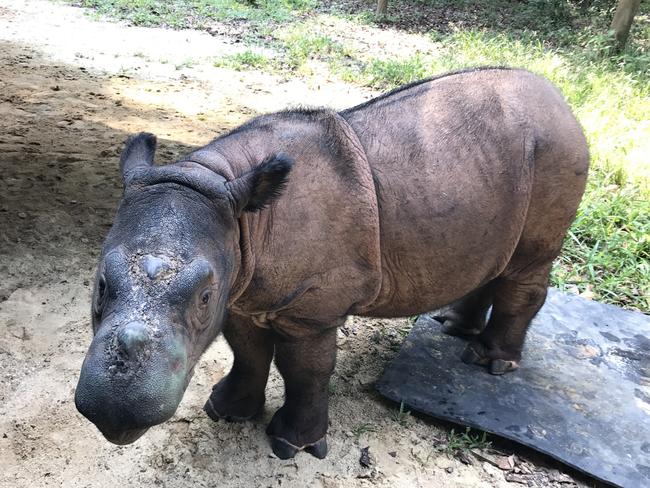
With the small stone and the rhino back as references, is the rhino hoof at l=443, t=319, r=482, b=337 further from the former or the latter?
the small stone

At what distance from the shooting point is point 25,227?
5.15m

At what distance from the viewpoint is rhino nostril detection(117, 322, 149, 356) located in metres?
1.93

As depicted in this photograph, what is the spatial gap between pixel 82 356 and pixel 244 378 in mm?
1194

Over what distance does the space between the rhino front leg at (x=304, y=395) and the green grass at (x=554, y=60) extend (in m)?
3.01

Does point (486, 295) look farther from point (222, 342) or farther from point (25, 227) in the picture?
point (25, 227)

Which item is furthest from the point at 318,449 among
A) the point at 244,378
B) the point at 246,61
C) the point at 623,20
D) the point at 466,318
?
the point at 623,20

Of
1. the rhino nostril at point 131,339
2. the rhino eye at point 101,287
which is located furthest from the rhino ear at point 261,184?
the rhino nostril at point 131,339

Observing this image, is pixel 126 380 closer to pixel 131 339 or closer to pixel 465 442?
pixel 131 339

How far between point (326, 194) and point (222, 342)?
1.91 m

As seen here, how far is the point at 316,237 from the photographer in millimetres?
2881

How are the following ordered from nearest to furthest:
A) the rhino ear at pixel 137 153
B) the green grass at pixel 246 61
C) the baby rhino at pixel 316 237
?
the baby rhino at pixel 316 237 → the rhino ear at pixel 137 153 → the green grass at pixel 246 61

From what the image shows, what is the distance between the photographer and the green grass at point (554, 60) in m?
5.80

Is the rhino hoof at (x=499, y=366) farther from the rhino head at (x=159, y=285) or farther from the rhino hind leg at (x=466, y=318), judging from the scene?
the rhino head at (x=159, y=285)

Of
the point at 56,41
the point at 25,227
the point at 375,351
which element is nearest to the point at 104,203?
the point at 25,227
